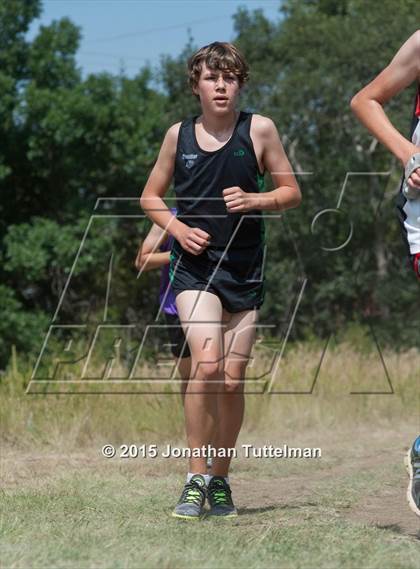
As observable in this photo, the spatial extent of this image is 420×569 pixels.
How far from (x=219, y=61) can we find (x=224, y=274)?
1124 mm

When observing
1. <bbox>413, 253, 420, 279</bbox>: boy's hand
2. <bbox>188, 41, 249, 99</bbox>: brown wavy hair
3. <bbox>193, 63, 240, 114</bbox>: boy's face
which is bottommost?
<bbox>413, 253, 420, 279</bbox>: boy's hand

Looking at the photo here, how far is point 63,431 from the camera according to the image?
9.48m

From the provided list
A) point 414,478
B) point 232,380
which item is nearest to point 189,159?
point 232,380

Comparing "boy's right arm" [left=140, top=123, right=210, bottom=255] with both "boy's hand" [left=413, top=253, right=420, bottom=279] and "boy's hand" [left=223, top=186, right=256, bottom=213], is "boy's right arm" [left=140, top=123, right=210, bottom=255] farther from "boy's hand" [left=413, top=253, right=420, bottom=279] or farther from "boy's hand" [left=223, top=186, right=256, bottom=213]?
"boy's hand" [left=413, top=253, right=420, bottom=279]

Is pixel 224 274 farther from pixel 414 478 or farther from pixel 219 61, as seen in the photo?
pixel 414 478

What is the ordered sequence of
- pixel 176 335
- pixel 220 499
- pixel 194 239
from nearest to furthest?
pixel 194 239
pixel 220 499
pixel 176 335

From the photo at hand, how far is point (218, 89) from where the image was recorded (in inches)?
229

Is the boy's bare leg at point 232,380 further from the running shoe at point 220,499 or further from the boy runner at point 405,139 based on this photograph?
the boy runner at point 405,139

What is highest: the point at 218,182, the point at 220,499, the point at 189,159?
the point at 189,159

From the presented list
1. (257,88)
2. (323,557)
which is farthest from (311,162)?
(323,557)

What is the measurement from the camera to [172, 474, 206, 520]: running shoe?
549cm

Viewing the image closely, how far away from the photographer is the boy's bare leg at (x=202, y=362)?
5.57 m

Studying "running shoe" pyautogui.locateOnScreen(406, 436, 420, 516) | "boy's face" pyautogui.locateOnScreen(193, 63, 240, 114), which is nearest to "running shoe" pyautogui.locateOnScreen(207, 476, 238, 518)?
"running shoe" pyautogui.locateOnScreen(406, 436, 420, 516)

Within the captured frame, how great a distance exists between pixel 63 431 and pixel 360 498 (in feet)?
12.0
